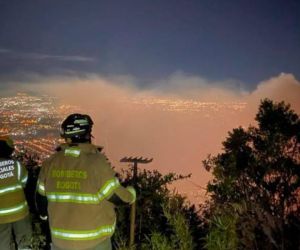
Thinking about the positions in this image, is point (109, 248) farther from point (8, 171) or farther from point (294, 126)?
point (294, 126)

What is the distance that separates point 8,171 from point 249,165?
2503 cm

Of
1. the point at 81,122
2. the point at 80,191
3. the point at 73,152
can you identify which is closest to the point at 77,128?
the point at 81,122

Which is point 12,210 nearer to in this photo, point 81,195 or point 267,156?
point 81,195

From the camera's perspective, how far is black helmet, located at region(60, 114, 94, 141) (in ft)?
12.6

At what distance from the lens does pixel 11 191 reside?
16.7 feet

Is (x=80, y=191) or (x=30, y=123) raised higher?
(x=80, y=191)

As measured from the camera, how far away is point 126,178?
9.41 meters

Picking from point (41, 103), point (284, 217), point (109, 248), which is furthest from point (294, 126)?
point (109, 248)

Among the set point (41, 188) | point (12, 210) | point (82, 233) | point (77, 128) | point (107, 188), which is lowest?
point (12, 210)

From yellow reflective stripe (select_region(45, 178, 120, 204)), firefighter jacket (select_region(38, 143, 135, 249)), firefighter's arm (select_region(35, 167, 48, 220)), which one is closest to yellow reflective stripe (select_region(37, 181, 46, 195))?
firefighter's arm (select_region(35, 167, 48, 220))

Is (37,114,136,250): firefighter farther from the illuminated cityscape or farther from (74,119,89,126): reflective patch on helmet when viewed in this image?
the illuminated cityscape

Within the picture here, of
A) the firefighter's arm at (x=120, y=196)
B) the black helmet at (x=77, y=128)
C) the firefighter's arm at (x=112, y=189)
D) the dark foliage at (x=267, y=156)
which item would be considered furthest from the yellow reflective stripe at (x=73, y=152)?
the dark foliage at (x=267, y=156)

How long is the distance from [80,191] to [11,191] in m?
1.74

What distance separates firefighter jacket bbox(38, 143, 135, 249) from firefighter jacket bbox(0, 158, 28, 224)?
4.59 feet
